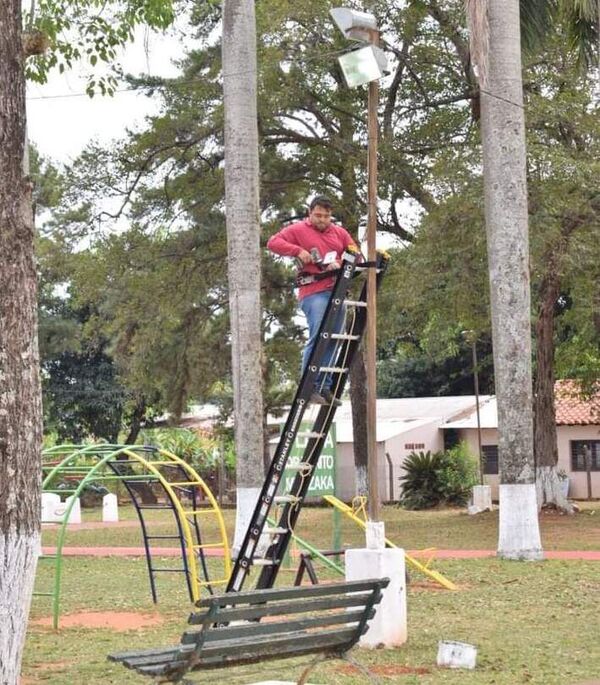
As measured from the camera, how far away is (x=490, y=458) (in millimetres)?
42781

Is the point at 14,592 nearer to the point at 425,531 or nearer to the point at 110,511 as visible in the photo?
the point at 425,531

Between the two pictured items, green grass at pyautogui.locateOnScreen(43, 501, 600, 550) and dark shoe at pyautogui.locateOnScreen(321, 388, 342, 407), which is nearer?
dark shoe at pyautogui.locateOnScreen(321, 388, 342, 407)

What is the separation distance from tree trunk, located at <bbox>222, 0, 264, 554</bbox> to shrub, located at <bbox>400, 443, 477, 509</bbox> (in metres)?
18.4

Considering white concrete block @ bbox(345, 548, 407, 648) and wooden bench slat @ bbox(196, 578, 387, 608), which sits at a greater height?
wooden bench slat @ bbox(196, 578, 387, 608)

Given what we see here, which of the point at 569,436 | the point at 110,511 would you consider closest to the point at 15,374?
the point at 110,511

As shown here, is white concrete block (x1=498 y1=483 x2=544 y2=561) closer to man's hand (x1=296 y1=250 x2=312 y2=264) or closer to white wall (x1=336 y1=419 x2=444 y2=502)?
man's hand (x1=296 y1=250 x2=312 y2=264)

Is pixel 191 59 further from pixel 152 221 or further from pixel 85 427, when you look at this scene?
pixel 85 427

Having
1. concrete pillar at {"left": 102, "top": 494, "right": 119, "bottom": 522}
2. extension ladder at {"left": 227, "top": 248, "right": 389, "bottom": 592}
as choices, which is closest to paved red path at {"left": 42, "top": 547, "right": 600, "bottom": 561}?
extension ladder at {"left": 227, "top": 248, "right": 389, "bottom": 592}

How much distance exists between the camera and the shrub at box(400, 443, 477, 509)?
3588 centimetres

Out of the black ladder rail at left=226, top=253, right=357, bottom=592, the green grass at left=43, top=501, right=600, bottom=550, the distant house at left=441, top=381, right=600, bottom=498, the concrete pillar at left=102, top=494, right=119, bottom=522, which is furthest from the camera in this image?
the distant house at left=441, top=381, right=600, bottom=498

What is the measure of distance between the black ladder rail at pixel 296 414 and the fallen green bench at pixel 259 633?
2089 mm

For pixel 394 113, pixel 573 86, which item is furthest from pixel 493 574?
pixel 394 113

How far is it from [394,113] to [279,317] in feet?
21.4

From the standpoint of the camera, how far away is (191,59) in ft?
87.9
